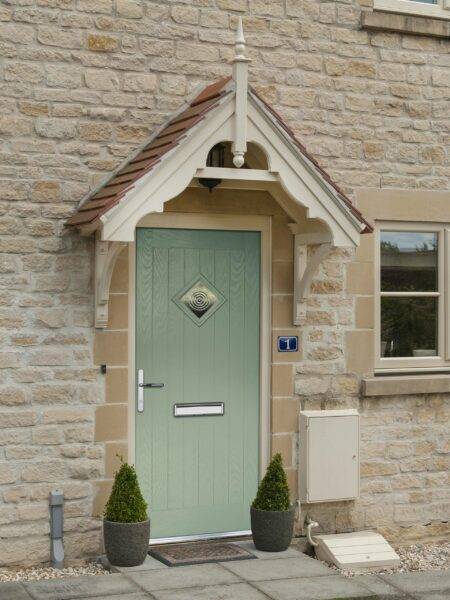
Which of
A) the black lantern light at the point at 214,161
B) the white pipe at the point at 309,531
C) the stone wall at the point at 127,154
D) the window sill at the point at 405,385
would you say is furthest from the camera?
the window sill at the point at 405,385

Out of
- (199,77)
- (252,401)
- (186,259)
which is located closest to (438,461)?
(252,401)

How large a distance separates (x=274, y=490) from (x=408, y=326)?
7.00ft

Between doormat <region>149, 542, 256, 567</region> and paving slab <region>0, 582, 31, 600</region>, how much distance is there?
1.11 m

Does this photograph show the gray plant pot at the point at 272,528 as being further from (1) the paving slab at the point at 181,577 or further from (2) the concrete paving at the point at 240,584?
(1) the paving slab at the point at 181,577

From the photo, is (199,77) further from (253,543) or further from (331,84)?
(253,543)

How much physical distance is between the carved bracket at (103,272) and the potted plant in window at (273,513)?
68.2 inches

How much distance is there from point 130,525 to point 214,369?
153 cm

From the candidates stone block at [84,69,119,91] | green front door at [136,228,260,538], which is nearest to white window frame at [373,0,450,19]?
green front door at [136,228,260,538]

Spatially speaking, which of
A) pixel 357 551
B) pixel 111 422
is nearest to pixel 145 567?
pixel 111 422

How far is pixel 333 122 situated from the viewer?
29.3 feet

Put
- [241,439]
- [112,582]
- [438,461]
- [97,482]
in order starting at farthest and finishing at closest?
[438,461], [241,439], [97,482], [112,582]

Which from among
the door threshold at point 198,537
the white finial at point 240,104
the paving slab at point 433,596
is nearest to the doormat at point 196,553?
the door threshold at point 198,537

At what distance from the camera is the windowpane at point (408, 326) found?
9328 millimetres

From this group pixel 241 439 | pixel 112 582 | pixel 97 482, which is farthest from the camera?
pixel 241 439
